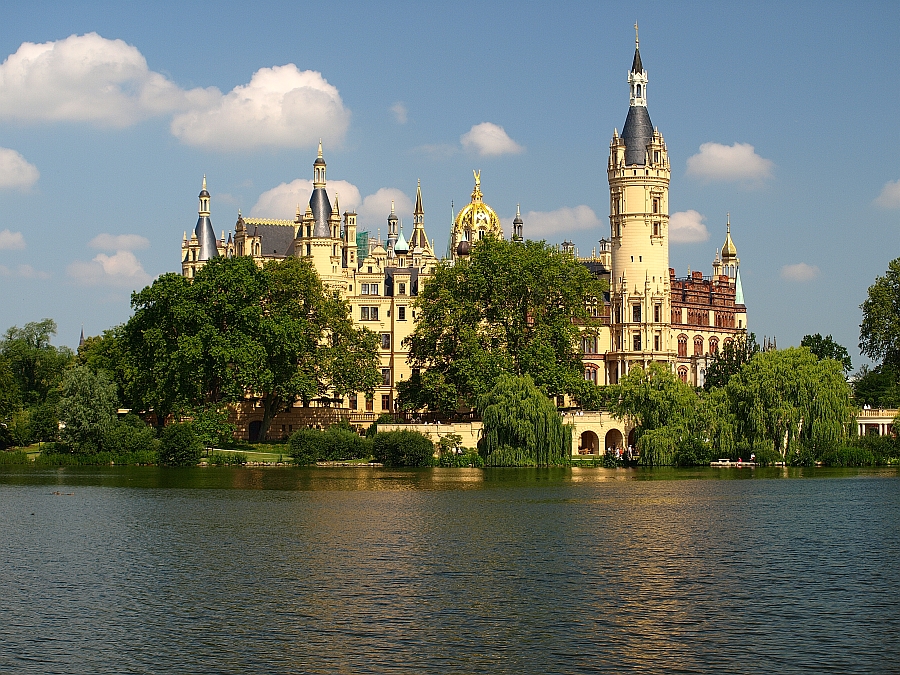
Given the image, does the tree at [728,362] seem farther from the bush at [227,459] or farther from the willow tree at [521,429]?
the bush at [227,459]

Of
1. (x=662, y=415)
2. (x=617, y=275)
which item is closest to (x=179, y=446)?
(x=662, y=415)

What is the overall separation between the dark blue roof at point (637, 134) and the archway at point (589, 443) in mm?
25328

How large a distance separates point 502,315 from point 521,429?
1478cm

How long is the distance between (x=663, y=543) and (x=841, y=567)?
578 cm

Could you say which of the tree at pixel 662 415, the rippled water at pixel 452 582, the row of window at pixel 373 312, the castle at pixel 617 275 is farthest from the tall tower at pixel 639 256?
the rippled water at pixel 452 582

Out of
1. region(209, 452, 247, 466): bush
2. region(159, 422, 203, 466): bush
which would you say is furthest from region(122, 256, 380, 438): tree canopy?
region(159, 422, 203, 466): bush

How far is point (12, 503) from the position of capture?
165 feet

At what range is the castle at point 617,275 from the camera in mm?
104125

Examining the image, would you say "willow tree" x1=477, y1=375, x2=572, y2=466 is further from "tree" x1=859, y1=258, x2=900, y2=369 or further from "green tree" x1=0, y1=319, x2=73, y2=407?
"green tree" x1=0, y1=319, x2=73, y2=407

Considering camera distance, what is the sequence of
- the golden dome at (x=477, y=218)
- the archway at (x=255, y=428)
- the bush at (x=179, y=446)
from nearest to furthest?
1. the bush at (x=179, y=446)
2. the archway at (x=255, y=428)
3. the golden dome at (x=477, y=218)

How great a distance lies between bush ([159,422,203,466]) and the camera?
250 feet

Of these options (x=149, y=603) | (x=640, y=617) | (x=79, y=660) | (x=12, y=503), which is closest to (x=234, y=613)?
(x=149, y=603)

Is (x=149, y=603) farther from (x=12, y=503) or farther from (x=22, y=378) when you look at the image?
(x=22, y=378)

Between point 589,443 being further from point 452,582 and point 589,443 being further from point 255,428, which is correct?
point 452,582
